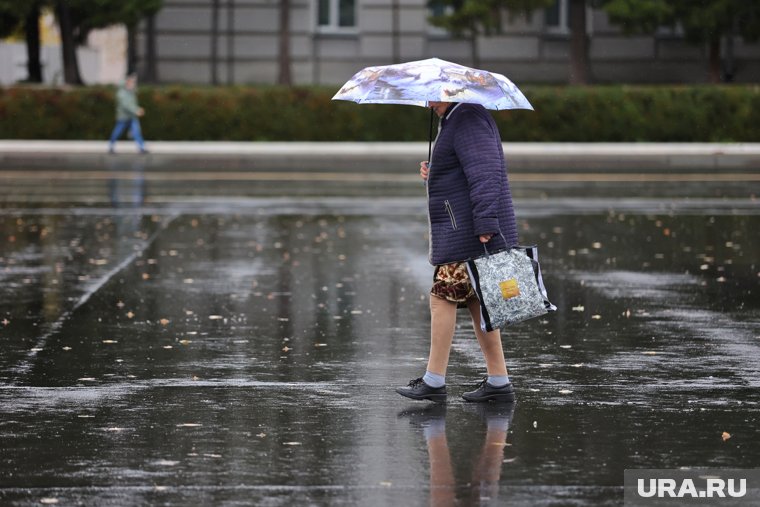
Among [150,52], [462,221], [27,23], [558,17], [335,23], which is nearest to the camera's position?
[462,221]

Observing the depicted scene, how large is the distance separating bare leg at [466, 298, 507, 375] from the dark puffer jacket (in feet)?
1.09

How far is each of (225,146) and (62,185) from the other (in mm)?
7024

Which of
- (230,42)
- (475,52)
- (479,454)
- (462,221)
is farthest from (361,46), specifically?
(479,454)

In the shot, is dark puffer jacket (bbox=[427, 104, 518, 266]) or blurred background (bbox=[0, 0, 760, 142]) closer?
dark puffer jacket (bbox=[427, 104, 518, 266])

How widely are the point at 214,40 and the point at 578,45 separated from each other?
875cm

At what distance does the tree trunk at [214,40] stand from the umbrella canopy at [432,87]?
28374mm

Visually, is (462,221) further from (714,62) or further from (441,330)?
(714,62)

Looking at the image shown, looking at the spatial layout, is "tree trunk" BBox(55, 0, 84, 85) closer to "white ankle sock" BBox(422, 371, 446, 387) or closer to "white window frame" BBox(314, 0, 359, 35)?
"white window frame" BBox(314, 0, 359, 35)

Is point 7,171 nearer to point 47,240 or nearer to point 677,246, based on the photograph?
point 47,240

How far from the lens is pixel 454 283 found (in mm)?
7875

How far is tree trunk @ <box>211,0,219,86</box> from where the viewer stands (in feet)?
118

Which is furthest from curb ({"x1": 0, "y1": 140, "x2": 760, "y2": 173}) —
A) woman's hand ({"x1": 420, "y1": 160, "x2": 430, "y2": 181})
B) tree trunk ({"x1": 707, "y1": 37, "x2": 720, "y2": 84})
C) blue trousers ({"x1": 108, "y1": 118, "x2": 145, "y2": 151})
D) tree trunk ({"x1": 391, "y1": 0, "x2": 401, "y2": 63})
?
woman's hand ({"x1": 420, "y1": 160, "x2": 430, "y2": 181})

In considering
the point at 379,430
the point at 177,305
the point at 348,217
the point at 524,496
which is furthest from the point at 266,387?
the point at 348,217

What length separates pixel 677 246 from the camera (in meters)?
15.5
